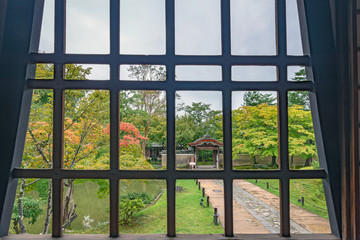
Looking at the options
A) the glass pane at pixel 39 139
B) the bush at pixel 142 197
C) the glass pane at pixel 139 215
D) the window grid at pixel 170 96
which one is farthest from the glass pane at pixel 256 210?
the glass pane at pixel 39 139

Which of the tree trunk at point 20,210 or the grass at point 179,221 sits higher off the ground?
the tree trunk at point 20,210

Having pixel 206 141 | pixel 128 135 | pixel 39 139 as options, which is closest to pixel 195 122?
pixel 206 141

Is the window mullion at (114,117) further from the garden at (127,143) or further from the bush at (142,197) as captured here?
the bush at (142,197)

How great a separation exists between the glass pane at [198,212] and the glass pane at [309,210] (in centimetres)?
152

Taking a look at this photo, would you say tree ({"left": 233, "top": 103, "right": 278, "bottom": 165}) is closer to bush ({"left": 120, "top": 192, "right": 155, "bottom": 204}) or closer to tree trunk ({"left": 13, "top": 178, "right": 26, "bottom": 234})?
bush ({"left": 120, "top": 192, "right": 155, "bottom": 204})

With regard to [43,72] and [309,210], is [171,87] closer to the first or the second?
[43,72]

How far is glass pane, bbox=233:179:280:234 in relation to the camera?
395 centimetres

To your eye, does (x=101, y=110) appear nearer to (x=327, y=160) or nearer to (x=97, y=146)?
(x=97, y=146)

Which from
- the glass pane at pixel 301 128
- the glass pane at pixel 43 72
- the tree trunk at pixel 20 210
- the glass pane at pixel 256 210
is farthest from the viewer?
the glass pane at pixel 301 128

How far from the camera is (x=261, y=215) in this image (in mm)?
4555

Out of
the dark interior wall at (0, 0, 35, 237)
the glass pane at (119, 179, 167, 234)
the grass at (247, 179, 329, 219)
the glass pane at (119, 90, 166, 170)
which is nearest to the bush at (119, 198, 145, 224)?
the glass pane at (119, 179, 167, 234)

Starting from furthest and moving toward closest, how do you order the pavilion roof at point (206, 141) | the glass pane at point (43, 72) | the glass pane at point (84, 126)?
the pavilion roof at point (206, 141) → the glass pane at point (84, 126) → the glass pane at point (43, 72)

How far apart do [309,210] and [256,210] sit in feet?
4.48

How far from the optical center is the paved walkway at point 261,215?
155 inches
